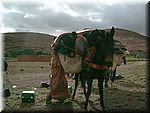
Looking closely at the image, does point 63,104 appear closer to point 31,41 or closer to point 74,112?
point 74,112

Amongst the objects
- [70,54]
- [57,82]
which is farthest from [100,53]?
[57,82]

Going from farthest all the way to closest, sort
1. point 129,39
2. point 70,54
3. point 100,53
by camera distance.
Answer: point 129,39 → point 70,54 → point 100,53

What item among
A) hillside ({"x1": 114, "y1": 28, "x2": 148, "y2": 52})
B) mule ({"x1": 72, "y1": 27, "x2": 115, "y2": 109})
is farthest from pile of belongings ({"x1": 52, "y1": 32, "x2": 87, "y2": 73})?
hillside ({"x1": 114, "y1": 28, "x2": 148, "y2": 52})

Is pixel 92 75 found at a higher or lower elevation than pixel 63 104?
higher

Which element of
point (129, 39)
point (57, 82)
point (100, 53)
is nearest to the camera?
point (100, 53)

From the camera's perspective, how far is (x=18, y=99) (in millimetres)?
10531

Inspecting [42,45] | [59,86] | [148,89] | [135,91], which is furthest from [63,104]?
[42,45]

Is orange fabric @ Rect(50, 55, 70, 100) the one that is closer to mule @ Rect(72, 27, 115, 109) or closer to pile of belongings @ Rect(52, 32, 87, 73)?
pile of belongings @ Rect(52, 32, 87, 73)

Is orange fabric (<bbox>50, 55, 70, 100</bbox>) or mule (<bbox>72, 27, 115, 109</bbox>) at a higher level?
mule (<bbox>72, 27, 115, 109</bbox>)

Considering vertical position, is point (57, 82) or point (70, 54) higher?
point (70, 54)

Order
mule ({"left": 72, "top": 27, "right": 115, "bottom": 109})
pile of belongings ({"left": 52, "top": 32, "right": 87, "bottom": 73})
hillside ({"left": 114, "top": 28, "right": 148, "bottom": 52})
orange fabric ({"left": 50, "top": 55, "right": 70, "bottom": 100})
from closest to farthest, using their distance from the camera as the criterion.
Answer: mule ({"left": 72, "top": 27, "right": 115, "bottom": 109})
pile of belongings ({"left": 52, "top": 32, "right": 87, "bottom": 73})
orange fabric ({"left": 50, "top": 55, "right": 70, "bottom": 100})
hillside ({"left": 114, "top": 28, "right": 148, "bottom": 52})

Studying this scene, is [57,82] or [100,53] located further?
[57,82]

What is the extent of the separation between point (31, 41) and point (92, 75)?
71.7 m

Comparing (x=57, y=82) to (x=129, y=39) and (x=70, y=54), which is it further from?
(x=129, y=39)
